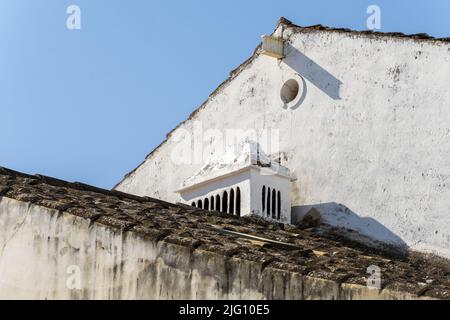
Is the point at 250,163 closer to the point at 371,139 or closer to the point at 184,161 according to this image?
the point at 371,139

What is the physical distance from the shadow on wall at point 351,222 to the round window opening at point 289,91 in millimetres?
1757

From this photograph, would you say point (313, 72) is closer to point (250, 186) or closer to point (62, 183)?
point (250, 186)

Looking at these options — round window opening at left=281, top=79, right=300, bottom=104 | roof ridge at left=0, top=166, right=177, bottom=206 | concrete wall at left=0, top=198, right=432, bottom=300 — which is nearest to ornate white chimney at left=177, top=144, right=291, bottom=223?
round window opening at left=281, top=79, right=300, bottom=104

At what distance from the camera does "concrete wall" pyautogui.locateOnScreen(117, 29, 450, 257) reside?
46.0 feet

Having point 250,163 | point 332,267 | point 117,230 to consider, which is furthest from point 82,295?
point 250,163

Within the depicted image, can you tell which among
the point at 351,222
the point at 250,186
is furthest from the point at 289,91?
the point at 351,222

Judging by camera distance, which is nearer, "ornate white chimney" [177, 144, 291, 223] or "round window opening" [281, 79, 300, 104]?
"ornate white chimney" [177, 144, 291, 223]

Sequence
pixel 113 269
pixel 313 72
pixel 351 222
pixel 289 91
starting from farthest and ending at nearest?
pixel 289 91, pixel 313 72, pixel 351 222, pixel 113 269

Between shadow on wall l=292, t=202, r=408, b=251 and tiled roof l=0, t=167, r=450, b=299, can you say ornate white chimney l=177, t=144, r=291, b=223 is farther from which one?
tiled roof l=0, t=167, r=450, b=299

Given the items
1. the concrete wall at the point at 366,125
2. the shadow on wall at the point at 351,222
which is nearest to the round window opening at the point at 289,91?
the concrete wall at the point at 366,125

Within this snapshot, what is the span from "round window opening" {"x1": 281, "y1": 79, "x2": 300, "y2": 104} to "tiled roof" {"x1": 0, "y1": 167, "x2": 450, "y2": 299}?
2.34 m

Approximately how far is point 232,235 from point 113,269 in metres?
1.75

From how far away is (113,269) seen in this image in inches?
374

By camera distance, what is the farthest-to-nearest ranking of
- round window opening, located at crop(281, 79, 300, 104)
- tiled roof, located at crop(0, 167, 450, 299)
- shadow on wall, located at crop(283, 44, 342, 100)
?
round window opening, located at crop(281, 79, 300, 104) < shadow on wall, located at crop(283, 44, 342, 100) < tiled roof, located at crop(0, 167, 450, 299)
